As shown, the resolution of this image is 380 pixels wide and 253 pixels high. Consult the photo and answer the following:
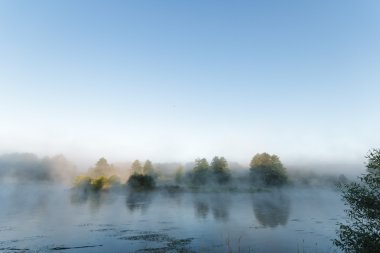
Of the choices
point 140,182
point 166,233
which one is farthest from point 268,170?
point 166,233

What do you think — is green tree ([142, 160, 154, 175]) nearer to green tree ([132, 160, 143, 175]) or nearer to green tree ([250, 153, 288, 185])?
green tree ([132, 160, 143, 175])

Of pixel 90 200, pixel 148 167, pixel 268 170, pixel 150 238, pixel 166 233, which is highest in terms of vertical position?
pixel 148 167

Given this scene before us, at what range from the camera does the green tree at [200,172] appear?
171 metres

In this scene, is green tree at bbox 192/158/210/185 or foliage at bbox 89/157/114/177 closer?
foliage at bbox 89/157/114/177

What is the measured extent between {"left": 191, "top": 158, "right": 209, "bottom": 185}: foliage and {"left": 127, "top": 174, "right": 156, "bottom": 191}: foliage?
96.5 feet

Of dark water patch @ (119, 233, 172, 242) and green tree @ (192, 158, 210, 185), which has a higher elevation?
green tree @ (192, 158, 210, 185)

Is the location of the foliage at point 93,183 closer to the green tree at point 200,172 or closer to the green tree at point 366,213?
the green tree at point 200,172

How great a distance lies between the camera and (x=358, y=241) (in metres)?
26.1

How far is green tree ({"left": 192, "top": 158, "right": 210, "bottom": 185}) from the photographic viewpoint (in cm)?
17112

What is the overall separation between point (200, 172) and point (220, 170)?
11.7 metres

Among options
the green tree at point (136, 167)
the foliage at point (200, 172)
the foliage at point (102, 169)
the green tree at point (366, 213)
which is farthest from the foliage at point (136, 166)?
the green tree at point (366, 213)

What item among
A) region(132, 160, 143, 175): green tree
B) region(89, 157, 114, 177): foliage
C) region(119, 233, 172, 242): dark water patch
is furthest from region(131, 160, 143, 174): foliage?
region(119, 233, 172, 242): dark water patch

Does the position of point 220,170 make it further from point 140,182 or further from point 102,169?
point 102,169

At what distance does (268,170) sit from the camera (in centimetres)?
15512
